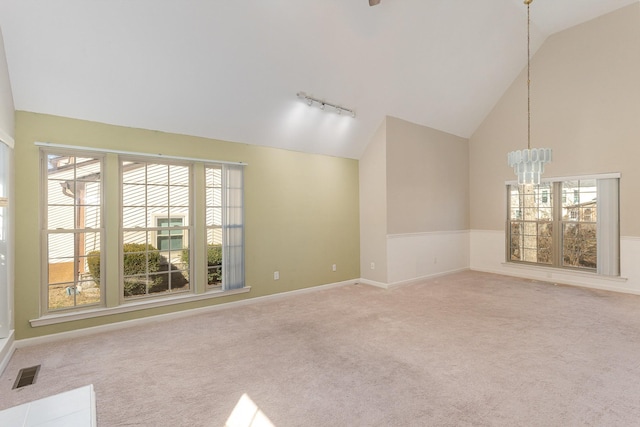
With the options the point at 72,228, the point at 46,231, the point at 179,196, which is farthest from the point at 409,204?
the point at 46,231

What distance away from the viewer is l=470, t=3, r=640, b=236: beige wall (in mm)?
5059

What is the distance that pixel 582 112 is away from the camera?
5566 mm

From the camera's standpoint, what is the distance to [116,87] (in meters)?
3.38

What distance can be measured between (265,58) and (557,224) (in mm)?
6071

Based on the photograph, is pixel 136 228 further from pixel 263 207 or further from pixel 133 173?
pixel 263 207

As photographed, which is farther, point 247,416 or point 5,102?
point 5,102

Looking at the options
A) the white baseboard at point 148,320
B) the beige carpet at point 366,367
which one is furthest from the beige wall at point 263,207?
the beige carpet at point 366,367

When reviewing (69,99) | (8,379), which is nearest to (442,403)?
(8,379)

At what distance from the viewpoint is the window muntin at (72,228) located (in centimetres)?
345

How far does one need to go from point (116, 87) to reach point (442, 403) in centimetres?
430

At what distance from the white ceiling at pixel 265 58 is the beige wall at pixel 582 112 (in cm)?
41

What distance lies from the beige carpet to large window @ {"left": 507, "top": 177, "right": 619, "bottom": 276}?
4.43 feet

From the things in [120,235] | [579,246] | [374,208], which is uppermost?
[374,208]

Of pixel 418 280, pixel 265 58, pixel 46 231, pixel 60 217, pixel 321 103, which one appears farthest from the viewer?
pixel 418 280
